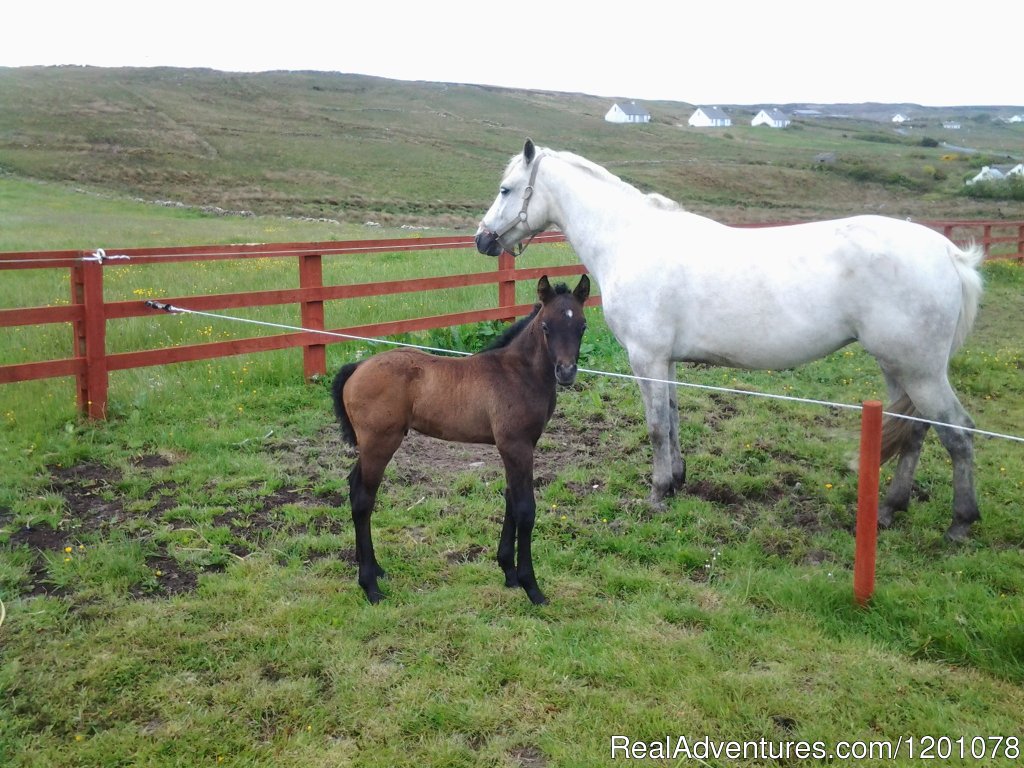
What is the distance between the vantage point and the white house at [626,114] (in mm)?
100875

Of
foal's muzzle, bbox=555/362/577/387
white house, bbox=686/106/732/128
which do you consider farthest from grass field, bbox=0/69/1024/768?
white house, bbox=686/106/732/128

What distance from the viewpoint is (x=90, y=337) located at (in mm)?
6375

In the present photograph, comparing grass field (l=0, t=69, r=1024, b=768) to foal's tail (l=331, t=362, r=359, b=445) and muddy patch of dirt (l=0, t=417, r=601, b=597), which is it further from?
foal's tail (l=331, t=362, r=359, b=445)

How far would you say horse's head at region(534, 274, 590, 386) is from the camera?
12.8 ft

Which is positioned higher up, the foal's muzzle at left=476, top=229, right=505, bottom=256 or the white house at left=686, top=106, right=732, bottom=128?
the white house at left=686, top=106, right=732, bottom=128

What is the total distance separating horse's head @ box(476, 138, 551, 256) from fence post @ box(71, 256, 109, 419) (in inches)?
125

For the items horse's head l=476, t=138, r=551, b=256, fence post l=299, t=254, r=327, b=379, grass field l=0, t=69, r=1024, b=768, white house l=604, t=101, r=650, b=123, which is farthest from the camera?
white house l=604, t=101, r=650, b=123

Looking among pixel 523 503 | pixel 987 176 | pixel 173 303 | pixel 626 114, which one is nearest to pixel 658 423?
pixel 523 503

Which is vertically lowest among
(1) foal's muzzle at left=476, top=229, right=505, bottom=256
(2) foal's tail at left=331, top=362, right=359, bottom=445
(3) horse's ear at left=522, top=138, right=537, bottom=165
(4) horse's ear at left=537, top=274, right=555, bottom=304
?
(2) foal's tail at left=331, top=362, right=359, bottom=445

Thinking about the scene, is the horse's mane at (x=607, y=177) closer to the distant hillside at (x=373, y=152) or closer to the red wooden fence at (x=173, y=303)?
the red wooden fence at (x=173, y=303)

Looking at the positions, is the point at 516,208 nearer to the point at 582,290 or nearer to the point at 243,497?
the point at 582,290

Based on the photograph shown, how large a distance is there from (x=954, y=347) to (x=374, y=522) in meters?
3.87

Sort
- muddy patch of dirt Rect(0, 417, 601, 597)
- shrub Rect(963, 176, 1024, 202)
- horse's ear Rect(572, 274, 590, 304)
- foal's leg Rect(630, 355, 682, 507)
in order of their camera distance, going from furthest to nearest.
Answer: shrub Rect(963, 176, 1024, 202), foal's leg Rect(630, 355, 682, 507), muddy patch of dirt Rect(0, 417, 601, 597), horse's ear Rect(572, 274, 590, 304)

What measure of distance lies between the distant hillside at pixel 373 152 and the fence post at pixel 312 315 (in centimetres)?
2365
